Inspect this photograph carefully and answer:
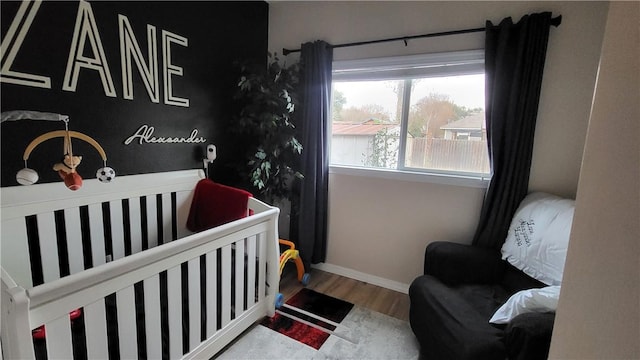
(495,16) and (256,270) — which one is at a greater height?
(495,16)

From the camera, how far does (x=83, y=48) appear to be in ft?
5.03

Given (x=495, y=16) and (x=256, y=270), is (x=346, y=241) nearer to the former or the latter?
(x=256, y=270)

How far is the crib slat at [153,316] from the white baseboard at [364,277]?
5.37 feet

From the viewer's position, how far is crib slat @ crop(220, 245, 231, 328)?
5.18 feet

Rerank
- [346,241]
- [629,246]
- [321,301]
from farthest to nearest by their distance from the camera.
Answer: [346,241]
[321,301]
[629,246]

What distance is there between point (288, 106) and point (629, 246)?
211 centimetres

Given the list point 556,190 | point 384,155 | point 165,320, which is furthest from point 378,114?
point 165,320

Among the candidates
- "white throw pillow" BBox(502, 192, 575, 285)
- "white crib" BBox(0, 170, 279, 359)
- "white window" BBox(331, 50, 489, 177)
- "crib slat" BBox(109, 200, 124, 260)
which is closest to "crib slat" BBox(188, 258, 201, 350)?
"white crib" BBox(0, 170, 279, 359)

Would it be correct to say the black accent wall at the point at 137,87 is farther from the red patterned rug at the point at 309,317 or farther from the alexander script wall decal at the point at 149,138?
the red patterned rug at the point at 309,317

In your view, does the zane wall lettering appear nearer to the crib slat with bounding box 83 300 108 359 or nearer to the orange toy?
the crib slat with bounding box 83 300 108 359

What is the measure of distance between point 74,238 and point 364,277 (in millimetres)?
2083

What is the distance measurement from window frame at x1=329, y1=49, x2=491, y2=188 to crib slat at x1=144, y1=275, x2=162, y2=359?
5.44 feet

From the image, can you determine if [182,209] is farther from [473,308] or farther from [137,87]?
[473,308]

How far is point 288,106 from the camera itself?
2.28 meters
